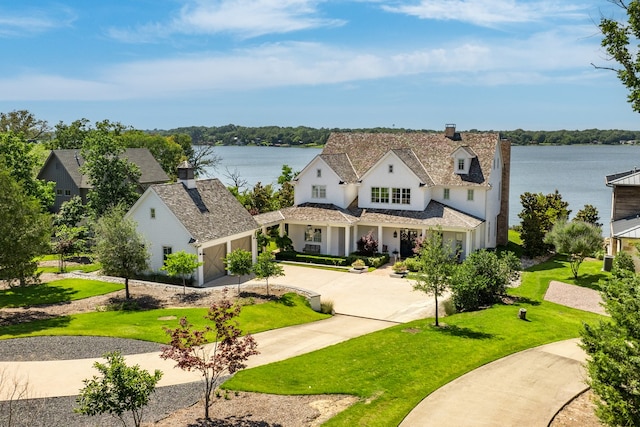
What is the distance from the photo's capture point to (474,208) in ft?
137

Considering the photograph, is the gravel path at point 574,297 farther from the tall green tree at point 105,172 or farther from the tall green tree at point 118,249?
the tall green tree at point 105,172

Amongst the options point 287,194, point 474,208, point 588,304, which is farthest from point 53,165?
point 588,304

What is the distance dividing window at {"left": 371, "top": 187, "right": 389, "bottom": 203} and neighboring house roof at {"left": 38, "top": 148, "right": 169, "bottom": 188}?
21.9 metres

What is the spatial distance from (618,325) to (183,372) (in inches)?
492

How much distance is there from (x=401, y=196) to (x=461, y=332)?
20.8m

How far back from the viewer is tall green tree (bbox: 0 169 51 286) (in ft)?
82.8

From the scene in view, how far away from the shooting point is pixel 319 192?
45000 mm

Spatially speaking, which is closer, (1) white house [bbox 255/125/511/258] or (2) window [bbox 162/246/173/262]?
(2) window [bbox 162/246/173/262]

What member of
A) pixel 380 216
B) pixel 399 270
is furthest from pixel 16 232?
pixel 380 216

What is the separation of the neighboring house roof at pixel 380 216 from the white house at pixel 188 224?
4858mm

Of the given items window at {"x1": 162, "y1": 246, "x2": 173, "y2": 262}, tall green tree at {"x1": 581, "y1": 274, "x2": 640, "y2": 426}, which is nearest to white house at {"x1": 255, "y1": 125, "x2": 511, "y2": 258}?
window at {"x1": 162, "y1": 246, "x2": 173, "y2": 262}

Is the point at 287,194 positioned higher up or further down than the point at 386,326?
higher up

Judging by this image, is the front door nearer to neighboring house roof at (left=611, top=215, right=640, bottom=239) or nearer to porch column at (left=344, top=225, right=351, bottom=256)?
porch column at (left=344, top=225, right=351, bottom=256)

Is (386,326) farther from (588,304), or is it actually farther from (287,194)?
(287,194)
